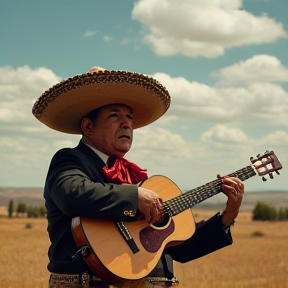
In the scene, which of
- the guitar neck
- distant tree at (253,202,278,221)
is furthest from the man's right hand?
distant tree at (253,202,278,221)

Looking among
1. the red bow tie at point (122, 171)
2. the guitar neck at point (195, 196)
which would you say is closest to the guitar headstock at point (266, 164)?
the guitar neck at point (195, 196)

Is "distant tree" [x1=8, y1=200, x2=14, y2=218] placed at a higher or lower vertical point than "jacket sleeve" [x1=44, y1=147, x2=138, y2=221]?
higher

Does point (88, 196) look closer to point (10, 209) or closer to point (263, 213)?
point (263, 213)

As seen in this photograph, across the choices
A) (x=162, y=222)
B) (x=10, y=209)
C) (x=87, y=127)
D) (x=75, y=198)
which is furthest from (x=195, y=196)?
(x=10, y=209)

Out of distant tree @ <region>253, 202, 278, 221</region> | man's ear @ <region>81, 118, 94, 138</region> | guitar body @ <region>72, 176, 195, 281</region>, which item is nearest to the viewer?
guitar body @ <region>72, 176, 195, 281</region>

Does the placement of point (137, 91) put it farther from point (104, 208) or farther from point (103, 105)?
point (104, 208)

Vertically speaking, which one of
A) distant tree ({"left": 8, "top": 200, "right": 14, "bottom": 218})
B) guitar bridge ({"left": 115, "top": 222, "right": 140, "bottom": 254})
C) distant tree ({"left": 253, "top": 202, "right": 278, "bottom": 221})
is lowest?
guitar bridge ({"left": 115, "top": 222, "right": 140, "bottom": 254})

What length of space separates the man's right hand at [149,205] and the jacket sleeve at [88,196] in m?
0.06

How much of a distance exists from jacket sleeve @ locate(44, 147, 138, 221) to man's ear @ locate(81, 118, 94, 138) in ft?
1.44

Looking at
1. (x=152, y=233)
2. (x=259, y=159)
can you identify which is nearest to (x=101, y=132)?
(x=152, y=233)

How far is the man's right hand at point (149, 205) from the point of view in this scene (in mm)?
4086

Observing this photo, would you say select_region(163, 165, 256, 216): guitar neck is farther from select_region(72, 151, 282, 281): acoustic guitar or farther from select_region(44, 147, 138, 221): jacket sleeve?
select_region(44, 147, 138, 221): jacket sleeve

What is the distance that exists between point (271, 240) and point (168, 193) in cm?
4000

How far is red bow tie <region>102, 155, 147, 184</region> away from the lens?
4281mm
